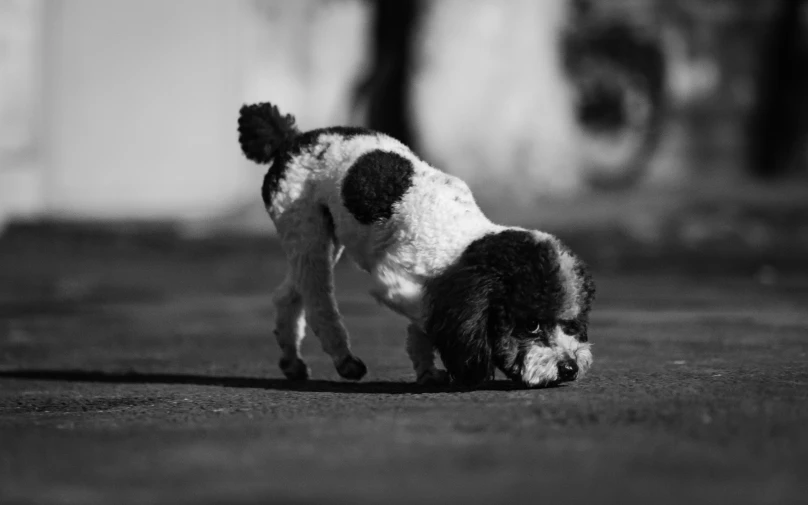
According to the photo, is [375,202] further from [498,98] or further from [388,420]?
[498,98]

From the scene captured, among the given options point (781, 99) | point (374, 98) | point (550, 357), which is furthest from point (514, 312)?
point (781, 99)

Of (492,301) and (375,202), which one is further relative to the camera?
(375,202)

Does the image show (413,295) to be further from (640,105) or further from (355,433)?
(640,105)

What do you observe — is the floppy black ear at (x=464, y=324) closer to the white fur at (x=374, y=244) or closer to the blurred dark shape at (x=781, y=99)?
the white fur at (x=374, y=244)

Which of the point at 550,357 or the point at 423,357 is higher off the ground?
the point at 550,357

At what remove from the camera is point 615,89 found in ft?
50.3

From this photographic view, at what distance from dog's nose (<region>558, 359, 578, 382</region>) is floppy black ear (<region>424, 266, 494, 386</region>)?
9.7 inches

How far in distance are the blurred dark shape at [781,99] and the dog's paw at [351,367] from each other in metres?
12.0

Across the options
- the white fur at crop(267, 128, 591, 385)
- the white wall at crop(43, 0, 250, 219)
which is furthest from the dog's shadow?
the white wall at crop(43, 0, 250, 219)

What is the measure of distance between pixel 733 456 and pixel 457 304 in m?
1.32

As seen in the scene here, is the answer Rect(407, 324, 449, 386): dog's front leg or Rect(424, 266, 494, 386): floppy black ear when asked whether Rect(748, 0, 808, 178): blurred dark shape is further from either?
Rect(424, 266, 494, 386): floppy black ear

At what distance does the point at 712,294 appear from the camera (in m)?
8.90

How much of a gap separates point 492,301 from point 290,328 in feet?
4.36

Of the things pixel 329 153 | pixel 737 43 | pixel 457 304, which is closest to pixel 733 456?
pixel 457 304
